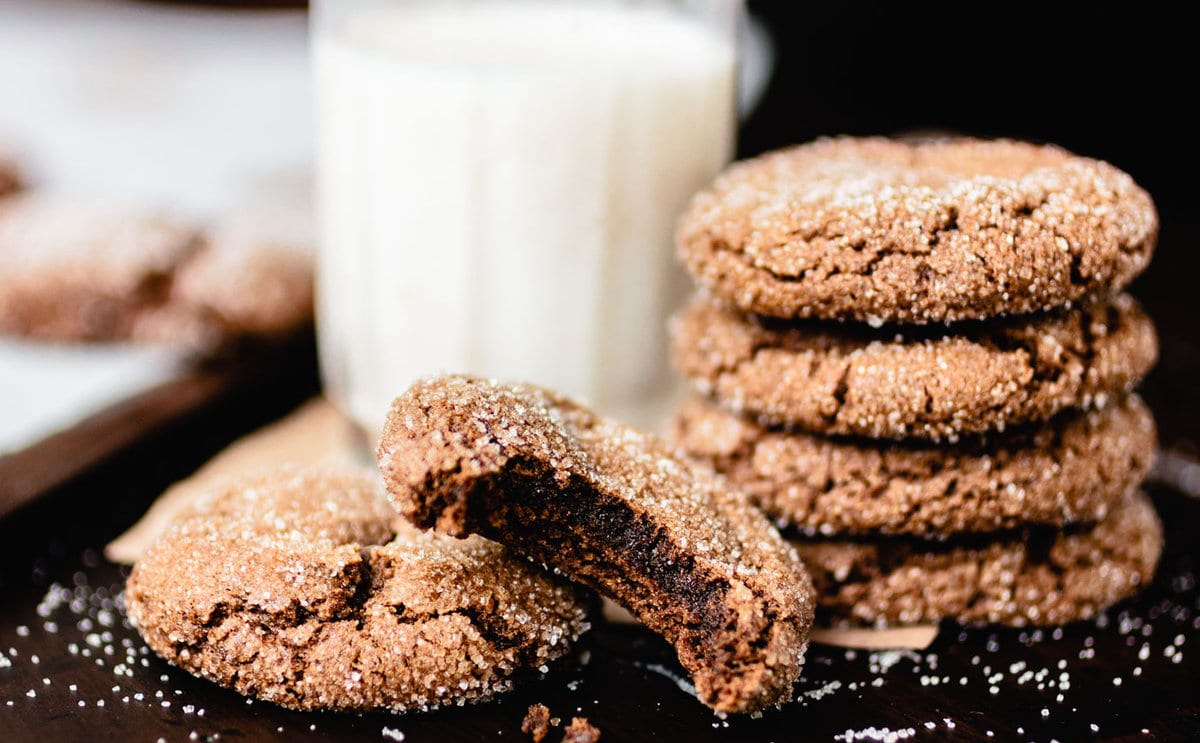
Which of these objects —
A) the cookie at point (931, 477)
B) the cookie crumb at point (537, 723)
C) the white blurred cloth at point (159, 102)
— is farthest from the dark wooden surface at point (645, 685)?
the white blurred cloth at point (159, 102)

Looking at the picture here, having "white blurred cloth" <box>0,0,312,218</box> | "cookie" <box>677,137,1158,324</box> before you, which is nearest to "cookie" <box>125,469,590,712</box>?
"cookie" <box>677,137,1158,324</box>

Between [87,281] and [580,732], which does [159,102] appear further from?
[580,732]

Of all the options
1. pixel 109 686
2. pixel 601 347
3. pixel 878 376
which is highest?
pixel 878 376

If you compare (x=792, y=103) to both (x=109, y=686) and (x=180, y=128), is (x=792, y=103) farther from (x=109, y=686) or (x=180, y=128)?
(x=109, y=686)

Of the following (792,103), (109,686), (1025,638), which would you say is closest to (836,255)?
(1025,638)

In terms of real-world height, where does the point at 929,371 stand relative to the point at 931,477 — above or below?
above

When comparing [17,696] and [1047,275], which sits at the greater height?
[1047,275]

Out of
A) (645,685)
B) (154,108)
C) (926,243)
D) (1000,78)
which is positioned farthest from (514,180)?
(1000,78)
